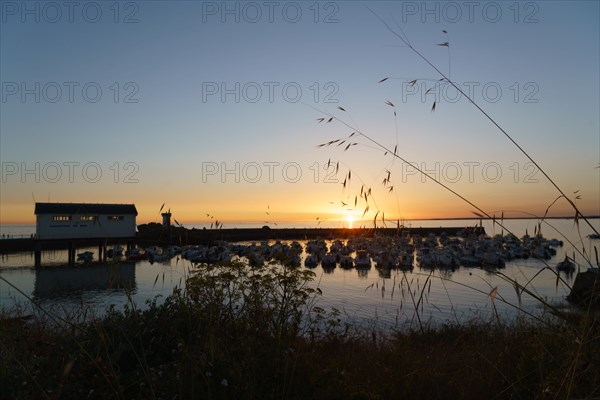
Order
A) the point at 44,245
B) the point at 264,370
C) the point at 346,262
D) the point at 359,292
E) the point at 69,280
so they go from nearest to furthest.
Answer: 1. the point at 264,370
2. the point at 359,292
3. the point at 69,280
4. the point at 346,262
5. the point at 44,245

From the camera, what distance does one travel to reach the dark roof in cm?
4588

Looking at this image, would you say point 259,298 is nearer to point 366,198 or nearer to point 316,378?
point 316,378

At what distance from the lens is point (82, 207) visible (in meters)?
46.3

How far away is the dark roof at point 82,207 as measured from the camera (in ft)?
151

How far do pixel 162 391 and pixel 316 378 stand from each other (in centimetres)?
129

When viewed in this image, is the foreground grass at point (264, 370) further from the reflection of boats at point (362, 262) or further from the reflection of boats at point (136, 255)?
the reflection of boats at point (136, 255)

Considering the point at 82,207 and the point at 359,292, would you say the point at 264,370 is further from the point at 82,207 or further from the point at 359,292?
the point at 82,207

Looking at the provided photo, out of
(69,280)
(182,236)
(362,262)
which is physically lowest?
(69,280)

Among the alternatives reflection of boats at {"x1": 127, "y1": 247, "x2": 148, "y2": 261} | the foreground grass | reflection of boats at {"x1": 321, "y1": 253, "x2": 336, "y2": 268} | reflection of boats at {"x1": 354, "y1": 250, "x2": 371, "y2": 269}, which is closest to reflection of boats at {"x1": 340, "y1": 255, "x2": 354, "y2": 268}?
reflection of boats at {"x1": 354, "y1": 250, "x2": 371, "y2": 269}

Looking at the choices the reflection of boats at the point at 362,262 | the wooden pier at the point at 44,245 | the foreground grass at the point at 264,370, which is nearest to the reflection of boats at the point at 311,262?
the reflection of boats at the point at 362,262

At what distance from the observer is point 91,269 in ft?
130

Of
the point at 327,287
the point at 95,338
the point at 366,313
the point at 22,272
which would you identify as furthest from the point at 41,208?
the point at 95,338

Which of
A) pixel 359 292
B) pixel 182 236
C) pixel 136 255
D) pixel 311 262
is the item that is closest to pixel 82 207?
pixel 136 255

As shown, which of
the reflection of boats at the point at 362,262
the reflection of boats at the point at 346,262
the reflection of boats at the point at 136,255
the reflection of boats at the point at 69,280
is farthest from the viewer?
the reflection of boats at the point at 136,255
